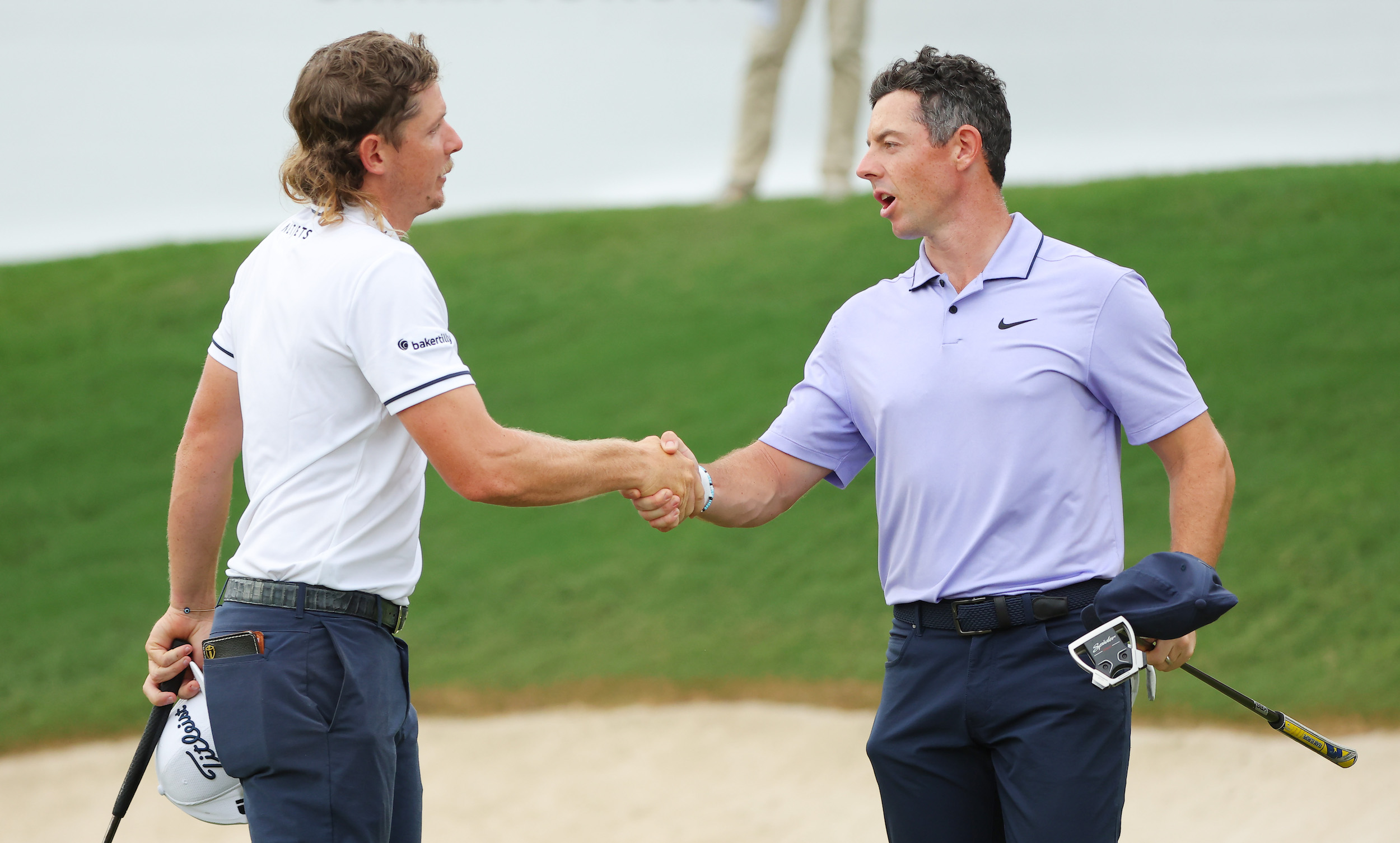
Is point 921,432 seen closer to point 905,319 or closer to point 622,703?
point 905,319

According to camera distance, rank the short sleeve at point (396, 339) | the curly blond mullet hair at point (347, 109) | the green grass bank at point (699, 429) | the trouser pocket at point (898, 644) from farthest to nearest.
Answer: the green grass bank at point (699, 429), the trouser pocket at point (898, 644), the curly blond mullet hair at point (347, 109), the short sleeve at point (396, 339)

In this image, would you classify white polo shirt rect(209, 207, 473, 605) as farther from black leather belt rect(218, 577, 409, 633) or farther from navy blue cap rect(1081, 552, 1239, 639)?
navy blue cap rect(1081, 552, 1239, 639)

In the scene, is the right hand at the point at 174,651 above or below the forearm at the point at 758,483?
below

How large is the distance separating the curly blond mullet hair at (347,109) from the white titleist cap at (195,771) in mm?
1013

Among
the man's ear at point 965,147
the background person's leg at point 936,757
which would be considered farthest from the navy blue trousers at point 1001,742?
the man's ear at point 965,147

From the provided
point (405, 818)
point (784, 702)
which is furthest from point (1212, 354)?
point (405, 818)

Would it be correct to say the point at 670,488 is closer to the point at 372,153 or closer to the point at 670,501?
the point at 670,501

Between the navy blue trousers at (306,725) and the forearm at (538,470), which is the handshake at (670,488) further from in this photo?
the navy blue trousers at (306,725)

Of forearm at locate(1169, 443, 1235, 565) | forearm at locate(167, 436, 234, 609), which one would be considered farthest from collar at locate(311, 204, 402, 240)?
forearm at locate(1169, 443, 1235, 565)

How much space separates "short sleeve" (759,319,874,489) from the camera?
3.30m

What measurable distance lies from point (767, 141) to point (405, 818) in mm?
11502

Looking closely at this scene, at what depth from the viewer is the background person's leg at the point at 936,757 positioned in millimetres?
2863

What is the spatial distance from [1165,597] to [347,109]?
6.17ft

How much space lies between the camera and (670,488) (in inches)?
133
